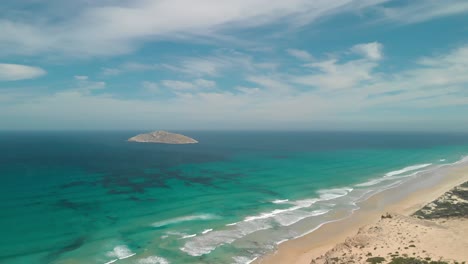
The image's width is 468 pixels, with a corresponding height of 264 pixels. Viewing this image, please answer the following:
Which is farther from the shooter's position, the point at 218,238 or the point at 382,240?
the point at 218,238

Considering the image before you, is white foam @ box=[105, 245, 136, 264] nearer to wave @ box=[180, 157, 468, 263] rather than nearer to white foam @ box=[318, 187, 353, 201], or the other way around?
wave @ box=[180, 157, 468, 263]

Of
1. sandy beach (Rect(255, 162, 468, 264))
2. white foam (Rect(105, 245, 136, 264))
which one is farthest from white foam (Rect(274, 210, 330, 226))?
white foam (Rect(105, 245, 136, 264))

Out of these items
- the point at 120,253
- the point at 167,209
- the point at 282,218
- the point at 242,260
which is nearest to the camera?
the point at 242,260

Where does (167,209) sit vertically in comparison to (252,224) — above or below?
above

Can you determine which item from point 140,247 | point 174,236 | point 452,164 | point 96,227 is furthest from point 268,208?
point 452,164

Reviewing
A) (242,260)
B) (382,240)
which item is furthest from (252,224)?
(382,240)

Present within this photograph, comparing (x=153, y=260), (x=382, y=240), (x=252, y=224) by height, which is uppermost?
(x=382, y=240)

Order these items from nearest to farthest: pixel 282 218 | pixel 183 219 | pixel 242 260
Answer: pixel 242 260
pixel 183 219
pixel 282 218

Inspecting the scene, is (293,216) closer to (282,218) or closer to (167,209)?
(282,218)

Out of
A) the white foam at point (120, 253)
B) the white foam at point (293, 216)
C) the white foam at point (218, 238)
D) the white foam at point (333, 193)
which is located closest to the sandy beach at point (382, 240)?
the white foam at point (293, 216)
